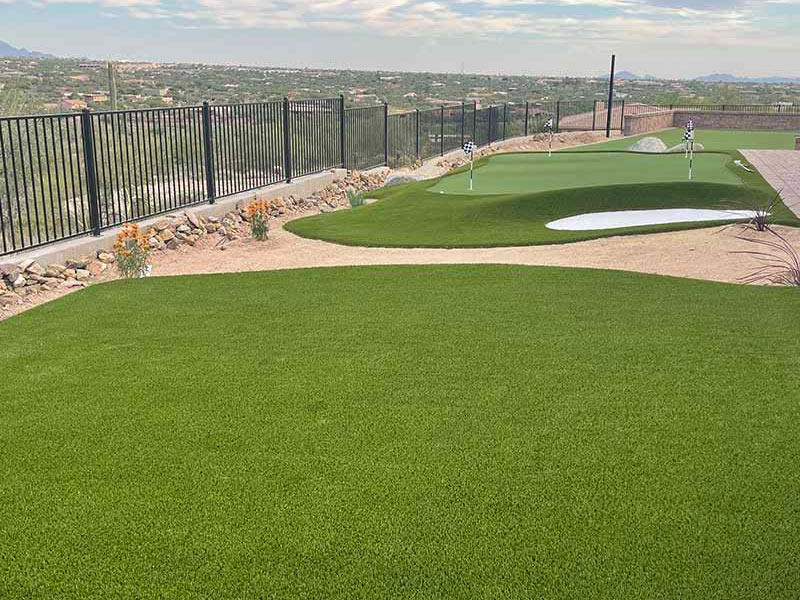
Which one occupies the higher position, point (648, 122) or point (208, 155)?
point (648, 122)

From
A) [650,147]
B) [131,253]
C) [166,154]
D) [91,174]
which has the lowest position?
[131,253]

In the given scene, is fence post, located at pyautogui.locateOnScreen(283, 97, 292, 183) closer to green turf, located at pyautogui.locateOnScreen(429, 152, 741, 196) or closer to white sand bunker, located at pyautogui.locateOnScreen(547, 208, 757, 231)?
green turf, located at pyautogui.locateOnScreen(429, 152, 741, 196)

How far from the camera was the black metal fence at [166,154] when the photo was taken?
31.9 ft

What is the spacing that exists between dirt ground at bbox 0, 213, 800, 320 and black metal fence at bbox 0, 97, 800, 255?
3.85 feet

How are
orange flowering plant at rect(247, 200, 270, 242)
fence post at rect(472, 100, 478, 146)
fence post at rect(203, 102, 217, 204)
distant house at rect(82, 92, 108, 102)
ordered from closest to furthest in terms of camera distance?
orange flowering plant at rect(247, 200, 270, 242) < fence post at rect(203, 102, 217, 204) < fence post at rect(472, 100, 478, 146) < distant house at rect(82, 92, 108, 102)

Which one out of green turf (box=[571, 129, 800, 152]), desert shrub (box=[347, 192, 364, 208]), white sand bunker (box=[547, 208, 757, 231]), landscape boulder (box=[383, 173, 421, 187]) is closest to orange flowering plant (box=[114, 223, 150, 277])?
white sand bunker (box=[547, 208, 757, 231])

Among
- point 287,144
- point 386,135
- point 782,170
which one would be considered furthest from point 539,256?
point 386,135

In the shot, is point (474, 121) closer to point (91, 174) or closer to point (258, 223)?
point (258, 223)

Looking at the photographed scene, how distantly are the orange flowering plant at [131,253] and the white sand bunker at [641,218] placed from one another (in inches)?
227

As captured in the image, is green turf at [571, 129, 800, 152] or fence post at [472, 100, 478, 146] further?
fence post at [472, 100, 478, 146]

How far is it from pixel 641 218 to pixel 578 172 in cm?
618

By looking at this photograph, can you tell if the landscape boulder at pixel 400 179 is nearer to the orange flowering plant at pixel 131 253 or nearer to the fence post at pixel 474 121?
the fence post at pixel 474 121

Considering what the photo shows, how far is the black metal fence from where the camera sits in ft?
31.9

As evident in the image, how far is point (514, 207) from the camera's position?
40.5ft
